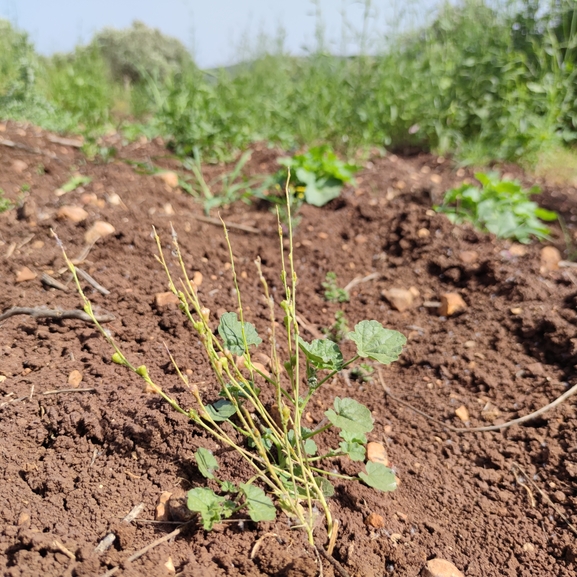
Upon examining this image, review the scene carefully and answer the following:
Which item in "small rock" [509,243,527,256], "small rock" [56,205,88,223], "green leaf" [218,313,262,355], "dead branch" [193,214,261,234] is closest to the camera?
"green leaf" [218,313,262,355]

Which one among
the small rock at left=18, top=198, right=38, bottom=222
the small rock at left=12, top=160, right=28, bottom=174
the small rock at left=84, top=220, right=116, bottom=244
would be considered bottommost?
the small rock at left=84, top=220, right=116, bottom=244

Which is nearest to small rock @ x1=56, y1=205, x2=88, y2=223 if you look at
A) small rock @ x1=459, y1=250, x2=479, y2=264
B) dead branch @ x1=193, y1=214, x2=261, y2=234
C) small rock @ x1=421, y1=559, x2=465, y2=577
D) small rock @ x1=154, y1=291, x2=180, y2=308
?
dead branch @ x1=193, y1=214, x2=261, y2=234

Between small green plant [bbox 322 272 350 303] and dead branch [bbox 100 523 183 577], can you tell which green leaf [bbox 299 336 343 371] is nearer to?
dead branch [bbox 100 523 183 577]

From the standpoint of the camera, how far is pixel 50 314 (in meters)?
1.92

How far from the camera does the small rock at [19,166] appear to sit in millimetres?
3319

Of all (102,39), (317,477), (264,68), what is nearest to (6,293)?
(317,477)

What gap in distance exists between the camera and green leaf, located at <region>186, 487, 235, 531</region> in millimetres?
1191

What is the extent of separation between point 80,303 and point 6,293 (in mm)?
321

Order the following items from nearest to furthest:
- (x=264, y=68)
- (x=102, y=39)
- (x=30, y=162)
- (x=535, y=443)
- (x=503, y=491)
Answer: (x=503, y=491) → (x=535, y=443) → (x=30, y=162) → (x=264, y=68) → (x=102, y=39)

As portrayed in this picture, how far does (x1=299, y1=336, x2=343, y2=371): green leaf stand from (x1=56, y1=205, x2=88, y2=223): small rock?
176cm

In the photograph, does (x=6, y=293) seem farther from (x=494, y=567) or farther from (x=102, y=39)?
(x=102, y=39)

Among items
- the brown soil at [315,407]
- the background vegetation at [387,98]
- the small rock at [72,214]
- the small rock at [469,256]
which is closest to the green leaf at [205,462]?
the brown soil at [315,407]

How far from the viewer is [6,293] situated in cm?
206

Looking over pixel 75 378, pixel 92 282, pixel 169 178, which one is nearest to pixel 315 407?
pixel 75 378
